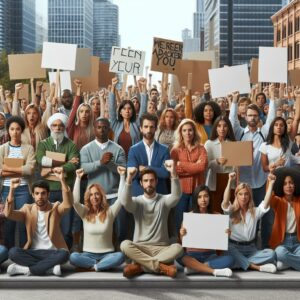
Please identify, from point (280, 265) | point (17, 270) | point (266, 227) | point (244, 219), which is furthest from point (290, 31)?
point (17, 270)

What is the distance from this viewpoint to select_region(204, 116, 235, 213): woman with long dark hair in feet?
24.7

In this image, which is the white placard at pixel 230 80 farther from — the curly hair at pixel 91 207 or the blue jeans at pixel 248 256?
the curly hair at pixel 91 207

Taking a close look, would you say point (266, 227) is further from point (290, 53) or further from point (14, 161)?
point (290, 53)

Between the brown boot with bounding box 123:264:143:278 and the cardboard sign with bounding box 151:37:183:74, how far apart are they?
462 centimetres

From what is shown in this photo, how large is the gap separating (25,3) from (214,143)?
144 metres

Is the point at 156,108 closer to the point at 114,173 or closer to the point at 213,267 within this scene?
the point at 114,173

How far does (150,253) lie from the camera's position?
680cm

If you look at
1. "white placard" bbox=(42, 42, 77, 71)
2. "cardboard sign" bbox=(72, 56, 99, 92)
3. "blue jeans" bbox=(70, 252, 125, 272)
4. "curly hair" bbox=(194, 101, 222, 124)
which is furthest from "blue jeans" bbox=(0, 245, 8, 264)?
"cardboard sign" bbox=(72, 56, 99, 92)

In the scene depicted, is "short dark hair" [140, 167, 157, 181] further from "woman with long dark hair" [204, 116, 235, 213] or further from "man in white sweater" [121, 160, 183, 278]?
"woman with long dark hair" [204, 116, 235, 213]

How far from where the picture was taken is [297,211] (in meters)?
7.12

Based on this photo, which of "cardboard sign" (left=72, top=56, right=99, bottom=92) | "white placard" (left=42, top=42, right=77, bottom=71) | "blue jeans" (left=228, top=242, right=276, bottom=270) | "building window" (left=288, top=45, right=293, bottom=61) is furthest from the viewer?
"building window" (left=288, top=45, right=293, bottom=61)

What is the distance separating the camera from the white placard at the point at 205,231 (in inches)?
266

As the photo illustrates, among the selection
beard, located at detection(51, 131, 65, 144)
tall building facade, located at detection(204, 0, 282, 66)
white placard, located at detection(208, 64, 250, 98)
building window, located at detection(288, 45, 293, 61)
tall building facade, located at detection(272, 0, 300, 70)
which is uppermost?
tall building facade, located at detection(204, 0, 282, 66)

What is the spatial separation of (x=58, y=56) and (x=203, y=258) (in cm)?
469
